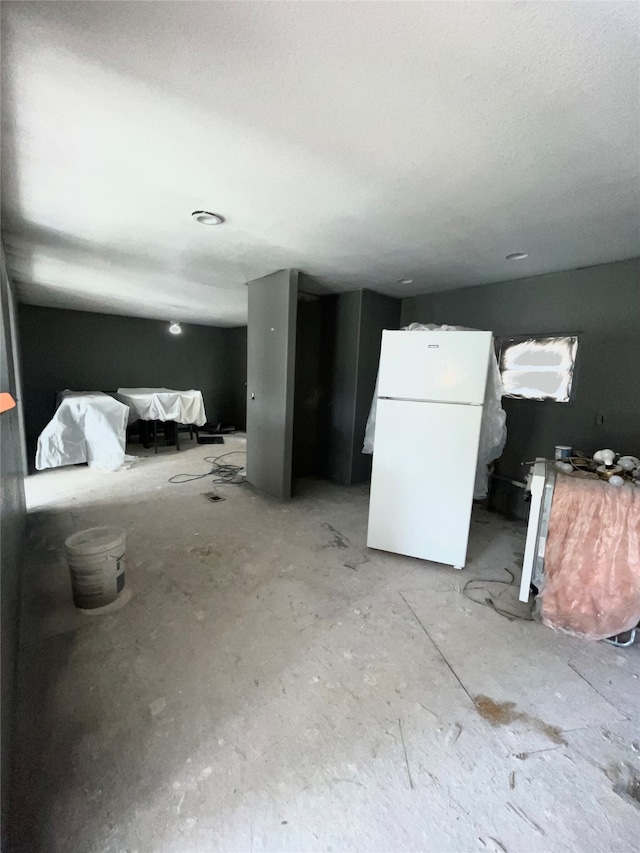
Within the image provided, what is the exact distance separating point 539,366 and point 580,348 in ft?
1.22

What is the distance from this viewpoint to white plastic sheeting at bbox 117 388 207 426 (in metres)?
5.58

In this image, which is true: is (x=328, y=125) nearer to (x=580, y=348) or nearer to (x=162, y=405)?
(x=580, y=348)

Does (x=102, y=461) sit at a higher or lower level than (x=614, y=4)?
lower

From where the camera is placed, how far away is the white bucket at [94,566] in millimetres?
1980

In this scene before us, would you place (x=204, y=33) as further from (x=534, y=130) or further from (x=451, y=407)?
(x=451, y=407)

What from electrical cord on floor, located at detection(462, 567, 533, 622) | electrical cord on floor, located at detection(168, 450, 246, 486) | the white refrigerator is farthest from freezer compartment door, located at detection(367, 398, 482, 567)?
electrical cord on floor, located at detection(168, 450, 246, 486)

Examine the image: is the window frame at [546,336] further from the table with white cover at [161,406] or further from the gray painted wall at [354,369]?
the table with white cover at [161,406]

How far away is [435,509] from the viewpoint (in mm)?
2582

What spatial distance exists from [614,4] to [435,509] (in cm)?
239

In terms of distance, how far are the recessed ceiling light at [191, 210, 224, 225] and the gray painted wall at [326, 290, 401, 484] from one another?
221 cm

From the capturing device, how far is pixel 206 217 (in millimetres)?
2246

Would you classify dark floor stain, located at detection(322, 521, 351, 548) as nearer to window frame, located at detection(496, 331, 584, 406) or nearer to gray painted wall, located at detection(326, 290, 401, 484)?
gray painted wall, located at detection(326, 290, 401, 484)

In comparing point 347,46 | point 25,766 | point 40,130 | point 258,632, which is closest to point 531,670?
point 258,632

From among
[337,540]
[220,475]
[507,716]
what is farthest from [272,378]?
[507,716]
